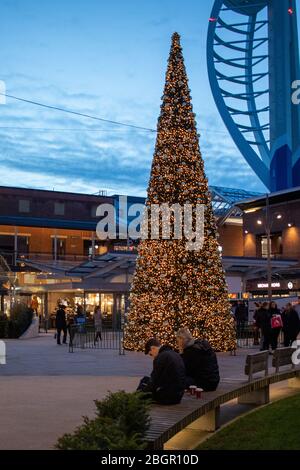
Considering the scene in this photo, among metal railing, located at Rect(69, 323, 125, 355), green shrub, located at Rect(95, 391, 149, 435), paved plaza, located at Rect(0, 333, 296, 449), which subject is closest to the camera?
green shrub, located at Rect(95, 391, 149, 435)

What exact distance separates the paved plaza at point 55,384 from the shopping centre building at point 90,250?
38.4 feet

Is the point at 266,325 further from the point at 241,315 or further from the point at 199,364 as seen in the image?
the point at 241,315

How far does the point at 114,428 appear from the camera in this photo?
254 inches

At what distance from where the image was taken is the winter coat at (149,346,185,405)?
9.69 meters

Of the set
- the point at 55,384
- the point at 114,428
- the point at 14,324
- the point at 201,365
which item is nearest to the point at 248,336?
the point at 14,324

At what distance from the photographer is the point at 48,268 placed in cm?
4844

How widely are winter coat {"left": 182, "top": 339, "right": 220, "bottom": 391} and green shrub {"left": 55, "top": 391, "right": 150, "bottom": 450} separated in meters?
3.18

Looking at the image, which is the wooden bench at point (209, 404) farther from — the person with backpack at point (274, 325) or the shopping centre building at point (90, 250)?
the shopping centre building at point (90, 250)

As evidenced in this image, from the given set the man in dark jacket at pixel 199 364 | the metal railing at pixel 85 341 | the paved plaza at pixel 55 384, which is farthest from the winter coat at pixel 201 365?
the metal railing at pixel 85 341

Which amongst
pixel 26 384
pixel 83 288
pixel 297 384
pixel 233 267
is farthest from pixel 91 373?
pixel 233 267

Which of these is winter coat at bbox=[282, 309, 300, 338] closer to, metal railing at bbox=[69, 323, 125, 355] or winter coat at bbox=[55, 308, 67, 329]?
metal railing at bbox=[69, 323, 125, 355]

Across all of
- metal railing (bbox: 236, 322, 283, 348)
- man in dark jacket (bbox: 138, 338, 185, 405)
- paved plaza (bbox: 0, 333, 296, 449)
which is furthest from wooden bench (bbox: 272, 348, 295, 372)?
metal railing (bbox: 236, 322, 283, 348)

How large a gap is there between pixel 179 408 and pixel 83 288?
3244 centimetres

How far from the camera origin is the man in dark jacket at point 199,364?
36.3 feet
